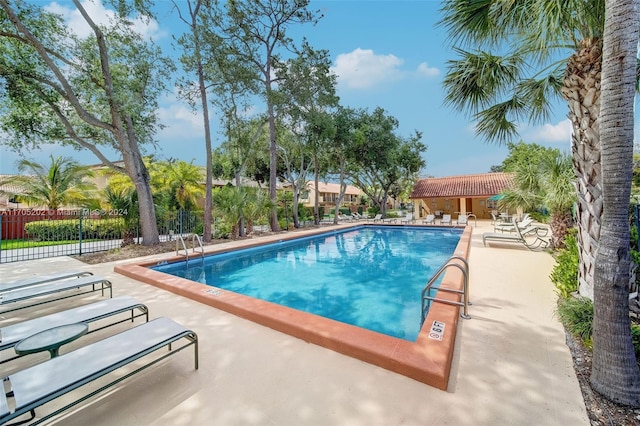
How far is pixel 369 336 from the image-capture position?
10.6 ft

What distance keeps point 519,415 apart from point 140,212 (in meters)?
12.5

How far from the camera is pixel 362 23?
39.7ft

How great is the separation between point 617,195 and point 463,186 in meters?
26.8

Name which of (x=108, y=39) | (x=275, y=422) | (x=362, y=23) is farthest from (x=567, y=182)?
(x=108, y=39)

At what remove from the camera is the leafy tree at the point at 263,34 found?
46.5 ft

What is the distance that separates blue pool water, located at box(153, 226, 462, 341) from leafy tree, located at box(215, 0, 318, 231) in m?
6.43

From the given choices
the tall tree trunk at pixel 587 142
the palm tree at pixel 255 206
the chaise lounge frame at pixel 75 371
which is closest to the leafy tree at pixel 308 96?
the palm tree at pixel 255 206

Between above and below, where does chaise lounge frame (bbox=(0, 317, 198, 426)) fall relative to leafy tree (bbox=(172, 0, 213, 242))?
below

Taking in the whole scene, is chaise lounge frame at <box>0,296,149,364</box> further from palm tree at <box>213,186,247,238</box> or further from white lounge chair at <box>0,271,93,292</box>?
palm tree at <box>213,186,247,238</box>

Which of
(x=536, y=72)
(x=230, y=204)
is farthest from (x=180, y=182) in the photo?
(x=536, y=72)

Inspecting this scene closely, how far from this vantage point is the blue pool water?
18.3 feet

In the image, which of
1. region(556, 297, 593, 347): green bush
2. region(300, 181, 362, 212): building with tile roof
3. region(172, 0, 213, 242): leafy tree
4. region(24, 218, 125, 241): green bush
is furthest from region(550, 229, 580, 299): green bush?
region(300, 181, 362, 212): building with tile roof

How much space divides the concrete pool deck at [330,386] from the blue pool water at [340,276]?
174 cm

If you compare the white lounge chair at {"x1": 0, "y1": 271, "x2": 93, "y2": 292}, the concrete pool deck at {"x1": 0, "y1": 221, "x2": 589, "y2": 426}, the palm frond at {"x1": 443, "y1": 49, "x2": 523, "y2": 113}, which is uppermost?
the palm frond at {"x1": 443, "y1": 49, "x2": 523, "y2": 113}
